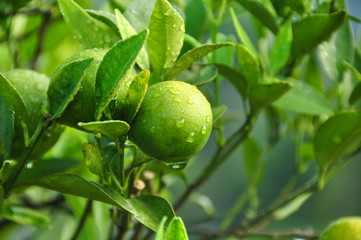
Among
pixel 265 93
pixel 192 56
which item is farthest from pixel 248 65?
pixel 192 56

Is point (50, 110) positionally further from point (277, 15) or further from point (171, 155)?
point (277, 15)

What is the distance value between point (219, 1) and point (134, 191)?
0.39 metres

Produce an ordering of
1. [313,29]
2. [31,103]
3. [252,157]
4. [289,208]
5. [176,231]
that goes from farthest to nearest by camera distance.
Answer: [252,157]
[289,208]
[313,29]
[31,103]
[176,231]

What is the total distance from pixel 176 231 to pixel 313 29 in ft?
1.18

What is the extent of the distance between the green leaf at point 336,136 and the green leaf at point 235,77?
0.40ft

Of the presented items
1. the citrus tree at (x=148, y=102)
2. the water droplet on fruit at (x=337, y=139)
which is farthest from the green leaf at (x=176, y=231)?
the water droplet on fruit at (x=337, y=139)

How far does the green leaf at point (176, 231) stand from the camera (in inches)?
16.7

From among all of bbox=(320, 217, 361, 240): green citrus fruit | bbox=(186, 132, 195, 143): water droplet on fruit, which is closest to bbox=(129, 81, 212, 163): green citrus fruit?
bbox=(186, 132, 195, 143): water droplet on fruit

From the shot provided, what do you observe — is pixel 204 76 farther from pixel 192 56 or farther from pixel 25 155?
pixel 25 155

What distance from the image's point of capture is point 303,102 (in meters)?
0.72

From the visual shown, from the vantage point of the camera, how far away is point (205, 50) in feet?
1.63

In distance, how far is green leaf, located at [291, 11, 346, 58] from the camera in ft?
2.05

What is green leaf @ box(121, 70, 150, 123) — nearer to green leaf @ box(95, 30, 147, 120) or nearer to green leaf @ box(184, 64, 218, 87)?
green leaf @ box(95, 30, 147, 120)

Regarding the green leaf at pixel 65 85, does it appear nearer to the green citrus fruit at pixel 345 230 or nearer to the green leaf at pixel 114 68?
the green leaf at pixel 114 68
